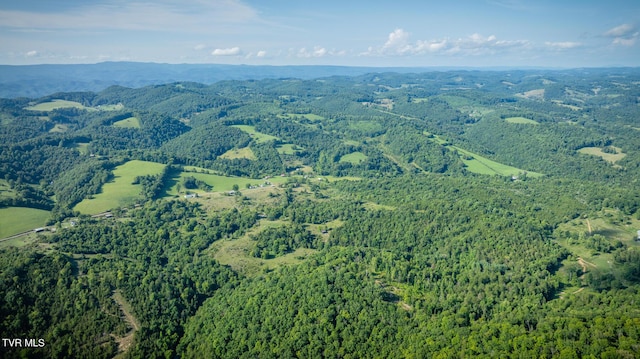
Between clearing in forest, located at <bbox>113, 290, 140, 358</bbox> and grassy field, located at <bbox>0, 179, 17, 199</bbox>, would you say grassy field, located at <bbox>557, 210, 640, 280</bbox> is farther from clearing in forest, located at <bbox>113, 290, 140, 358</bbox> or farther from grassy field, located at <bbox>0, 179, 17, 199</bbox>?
grassy field, located at <bbox>0, 179, 17, 199</bbox>

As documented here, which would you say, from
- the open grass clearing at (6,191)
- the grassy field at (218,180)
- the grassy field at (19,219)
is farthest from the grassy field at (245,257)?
the open grass clearing at (6,191)

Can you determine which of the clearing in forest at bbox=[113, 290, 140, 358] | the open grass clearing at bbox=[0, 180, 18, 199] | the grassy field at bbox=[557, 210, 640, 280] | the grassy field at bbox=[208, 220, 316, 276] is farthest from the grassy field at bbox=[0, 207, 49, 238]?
the grassy field at bbox=[557, 210, 640, 280]

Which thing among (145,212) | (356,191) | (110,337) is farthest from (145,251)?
(356,191)

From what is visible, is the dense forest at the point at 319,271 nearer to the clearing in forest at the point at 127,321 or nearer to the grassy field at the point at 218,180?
the clearing in forest at the point at 127,321

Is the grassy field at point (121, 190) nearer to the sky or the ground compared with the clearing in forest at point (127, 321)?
nearer to the sky

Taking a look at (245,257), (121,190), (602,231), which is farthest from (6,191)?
(602,231)

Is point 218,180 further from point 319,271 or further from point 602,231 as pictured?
point 602,231
